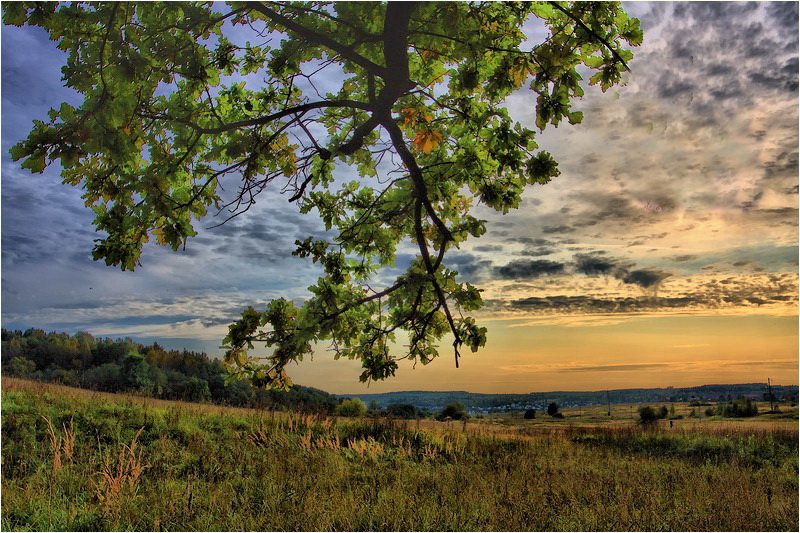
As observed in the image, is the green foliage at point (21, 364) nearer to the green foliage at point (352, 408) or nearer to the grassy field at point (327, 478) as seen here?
the grassy field at point (327, 478)

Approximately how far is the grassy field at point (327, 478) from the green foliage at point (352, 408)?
2133 mm

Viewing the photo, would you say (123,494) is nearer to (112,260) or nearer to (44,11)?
(112,260)

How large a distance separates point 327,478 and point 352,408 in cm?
921

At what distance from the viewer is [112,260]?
563 centimetres

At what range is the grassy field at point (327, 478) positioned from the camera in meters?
7.44

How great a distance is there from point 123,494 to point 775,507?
33.5 ft

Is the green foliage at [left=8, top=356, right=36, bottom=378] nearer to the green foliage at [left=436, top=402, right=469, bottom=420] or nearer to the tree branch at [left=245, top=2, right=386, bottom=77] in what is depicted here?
the green foliage at [left=436, top=402, right=469, bottom=420]

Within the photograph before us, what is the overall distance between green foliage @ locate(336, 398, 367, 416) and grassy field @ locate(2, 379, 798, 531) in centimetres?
213

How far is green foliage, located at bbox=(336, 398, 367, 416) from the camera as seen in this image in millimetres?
17641

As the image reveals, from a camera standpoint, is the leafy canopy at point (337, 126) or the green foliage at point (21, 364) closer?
the leafy canopy at point (337, 126)

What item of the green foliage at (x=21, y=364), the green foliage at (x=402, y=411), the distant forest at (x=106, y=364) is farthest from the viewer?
the green foliage at (x=21, y=364)

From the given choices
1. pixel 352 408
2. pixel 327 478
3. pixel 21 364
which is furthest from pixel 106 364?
pixel 327 478

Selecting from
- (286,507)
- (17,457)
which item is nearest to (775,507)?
(286,507)

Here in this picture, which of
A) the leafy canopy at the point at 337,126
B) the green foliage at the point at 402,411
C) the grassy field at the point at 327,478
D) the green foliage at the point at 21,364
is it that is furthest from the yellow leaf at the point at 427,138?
the green foliage at the point at 21,364
